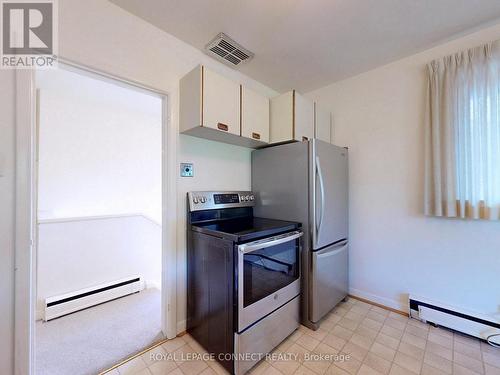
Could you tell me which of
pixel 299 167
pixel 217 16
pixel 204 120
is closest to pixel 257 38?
pixel 217 16

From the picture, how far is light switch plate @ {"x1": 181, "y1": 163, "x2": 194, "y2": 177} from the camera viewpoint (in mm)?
1810

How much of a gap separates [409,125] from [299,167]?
3.94 ft

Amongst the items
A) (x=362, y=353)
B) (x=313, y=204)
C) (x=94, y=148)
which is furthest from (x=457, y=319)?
(x=94, y=148)

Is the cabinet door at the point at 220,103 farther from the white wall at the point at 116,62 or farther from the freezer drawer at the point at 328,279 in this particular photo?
the freezer drawer at the point at 328,279

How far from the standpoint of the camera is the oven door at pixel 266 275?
4.40 ft

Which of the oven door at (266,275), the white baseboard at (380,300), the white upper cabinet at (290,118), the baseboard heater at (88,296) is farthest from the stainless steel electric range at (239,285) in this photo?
the baseboard heater at (88,296)

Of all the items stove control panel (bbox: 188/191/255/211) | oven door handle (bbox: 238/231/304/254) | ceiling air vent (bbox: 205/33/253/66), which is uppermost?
ceiling air vent (bbox: 205/33/253/66)

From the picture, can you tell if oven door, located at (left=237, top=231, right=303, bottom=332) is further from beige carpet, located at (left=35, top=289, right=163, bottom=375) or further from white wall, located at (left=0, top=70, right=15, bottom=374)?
white wall, located at (left=0, top=70, right=15, bottom=374)

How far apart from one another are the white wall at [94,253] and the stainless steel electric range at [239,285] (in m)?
1.23

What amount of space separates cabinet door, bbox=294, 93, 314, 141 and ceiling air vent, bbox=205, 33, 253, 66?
647mm

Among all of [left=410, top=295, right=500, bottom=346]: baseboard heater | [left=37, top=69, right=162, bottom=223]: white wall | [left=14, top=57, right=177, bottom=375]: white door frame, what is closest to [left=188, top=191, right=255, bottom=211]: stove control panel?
[left=14, top=57, right=177, bottom=375]: white door frame

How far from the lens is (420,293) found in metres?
1.98

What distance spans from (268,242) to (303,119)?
1325 millimetres

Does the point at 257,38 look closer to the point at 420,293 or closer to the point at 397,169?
the point at 397,169
